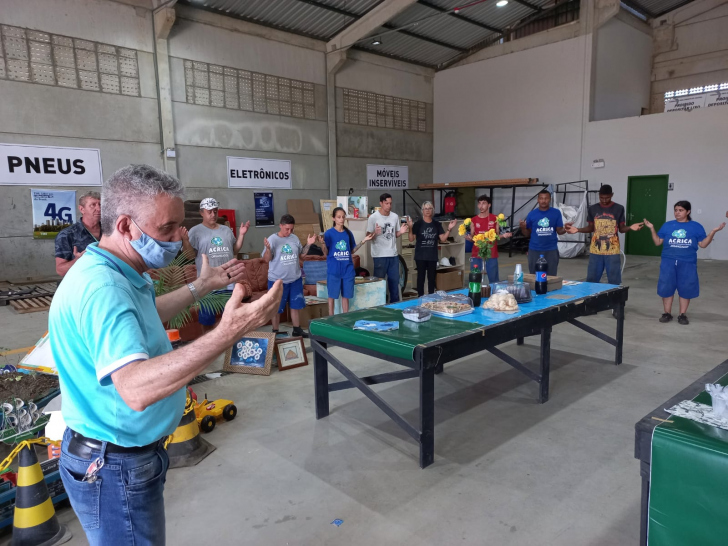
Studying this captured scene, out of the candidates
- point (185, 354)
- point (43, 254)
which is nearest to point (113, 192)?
point (185, 354)

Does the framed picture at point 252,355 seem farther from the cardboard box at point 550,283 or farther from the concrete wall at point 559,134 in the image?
the concrete wall at point 559,134

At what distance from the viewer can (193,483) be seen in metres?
2.82

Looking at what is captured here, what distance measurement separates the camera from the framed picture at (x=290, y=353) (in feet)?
15.6

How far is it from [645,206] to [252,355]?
1226 cm

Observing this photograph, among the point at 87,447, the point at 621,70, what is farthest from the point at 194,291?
the point at 621,70

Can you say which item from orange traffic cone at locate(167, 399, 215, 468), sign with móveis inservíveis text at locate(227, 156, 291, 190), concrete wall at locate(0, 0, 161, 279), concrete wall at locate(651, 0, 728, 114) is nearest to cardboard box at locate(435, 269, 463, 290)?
orange traffic cone at locate(167, 399, 215, 468)

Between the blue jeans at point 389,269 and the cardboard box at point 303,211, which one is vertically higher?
the cardboard box at point 303,211

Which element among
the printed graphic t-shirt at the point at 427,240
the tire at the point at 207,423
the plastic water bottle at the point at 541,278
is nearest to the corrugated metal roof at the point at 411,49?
the printed graphic t-shirt at the point at 427,240

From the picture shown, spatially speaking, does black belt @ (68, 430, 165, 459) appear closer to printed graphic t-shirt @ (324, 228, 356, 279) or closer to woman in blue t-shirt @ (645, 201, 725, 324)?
printed graphic t-shirt @ (324, 228, 356, 279)

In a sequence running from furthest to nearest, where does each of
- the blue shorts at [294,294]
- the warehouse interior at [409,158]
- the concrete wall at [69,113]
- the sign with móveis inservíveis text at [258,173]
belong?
the sign with móveis inservíveis text at [258,173], the concrete wall at [69,113], the blue shorts at [294,294], the warehouse interior at [409,158]

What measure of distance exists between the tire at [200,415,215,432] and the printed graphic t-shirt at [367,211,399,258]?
3.72m

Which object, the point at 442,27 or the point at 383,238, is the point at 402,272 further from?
the point at 442,27

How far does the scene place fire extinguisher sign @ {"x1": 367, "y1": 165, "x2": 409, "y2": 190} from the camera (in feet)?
48.2

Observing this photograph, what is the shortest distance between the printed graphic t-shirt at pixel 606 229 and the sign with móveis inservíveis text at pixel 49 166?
920 centimetres
